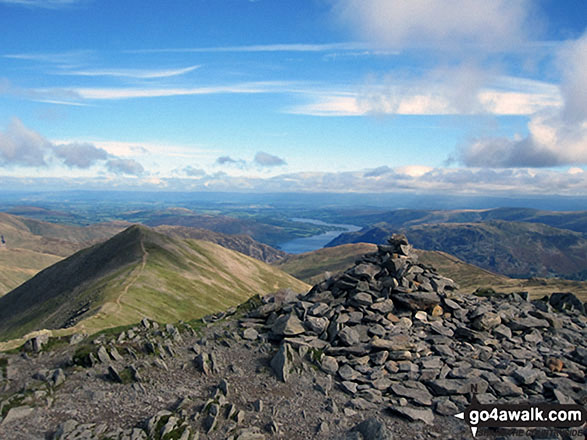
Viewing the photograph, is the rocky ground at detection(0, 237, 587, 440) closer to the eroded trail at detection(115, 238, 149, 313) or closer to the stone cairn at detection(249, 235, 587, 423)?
the stone cairn at detection(249, 235, 587, 423)

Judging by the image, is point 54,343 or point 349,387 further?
point 54,343

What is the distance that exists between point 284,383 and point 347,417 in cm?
517

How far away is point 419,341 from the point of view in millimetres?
30609

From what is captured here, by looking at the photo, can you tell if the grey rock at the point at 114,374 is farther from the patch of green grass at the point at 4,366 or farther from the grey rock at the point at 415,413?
the grey rock at the point at 415,413

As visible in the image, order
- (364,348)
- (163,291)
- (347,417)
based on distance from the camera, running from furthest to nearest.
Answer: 1. (163,291)
2. (364,348)
3. (347,417)

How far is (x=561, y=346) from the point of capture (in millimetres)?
32344

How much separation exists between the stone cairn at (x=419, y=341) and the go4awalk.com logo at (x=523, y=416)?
1.97 ft

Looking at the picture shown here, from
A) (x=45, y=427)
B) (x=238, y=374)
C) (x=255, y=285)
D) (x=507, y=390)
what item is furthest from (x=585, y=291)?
(x=45, y=427)

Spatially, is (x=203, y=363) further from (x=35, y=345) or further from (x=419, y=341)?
(x=419, y=341)

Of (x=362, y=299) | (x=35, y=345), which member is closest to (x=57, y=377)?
(x=35, y=345)

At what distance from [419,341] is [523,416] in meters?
9.15

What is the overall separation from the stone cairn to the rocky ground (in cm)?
12

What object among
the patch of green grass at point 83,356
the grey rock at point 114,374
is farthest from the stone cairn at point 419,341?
the patch of green grass at point 83,356

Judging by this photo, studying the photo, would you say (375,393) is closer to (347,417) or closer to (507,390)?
(347,417)
